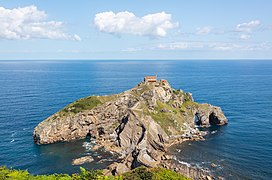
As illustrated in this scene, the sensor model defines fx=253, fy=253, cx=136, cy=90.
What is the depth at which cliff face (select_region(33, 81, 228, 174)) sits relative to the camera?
87.4m

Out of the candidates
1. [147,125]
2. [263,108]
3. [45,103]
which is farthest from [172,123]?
[45,103]

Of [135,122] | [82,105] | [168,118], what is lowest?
[168,118]

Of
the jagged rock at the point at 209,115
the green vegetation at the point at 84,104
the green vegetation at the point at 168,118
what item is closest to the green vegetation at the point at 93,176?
the green vegetation at the point at 168,118

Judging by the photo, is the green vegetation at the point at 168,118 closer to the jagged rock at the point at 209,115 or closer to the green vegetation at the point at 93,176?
the jagged rock at the point at 209,115

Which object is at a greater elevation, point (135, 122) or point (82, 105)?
point (82, 105)

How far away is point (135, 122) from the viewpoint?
92625 millimetres

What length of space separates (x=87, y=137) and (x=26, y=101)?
200 ft

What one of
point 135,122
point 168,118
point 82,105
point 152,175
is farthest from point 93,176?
point 82,105

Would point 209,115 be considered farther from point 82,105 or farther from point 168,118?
point 82,105

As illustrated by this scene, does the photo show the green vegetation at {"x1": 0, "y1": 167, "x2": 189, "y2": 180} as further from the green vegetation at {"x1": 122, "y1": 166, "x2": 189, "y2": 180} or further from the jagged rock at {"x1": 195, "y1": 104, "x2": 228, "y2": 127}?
the jagged rock at {"x1": 195, "y1": 104, "x2": 228, "y2": 127}

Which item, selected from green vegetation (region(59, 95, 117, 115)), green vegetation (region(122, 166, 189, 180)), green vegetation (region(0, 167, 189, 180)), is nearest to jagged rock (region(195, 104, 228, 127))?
green vegetation (region(59, 95, 117, 115))

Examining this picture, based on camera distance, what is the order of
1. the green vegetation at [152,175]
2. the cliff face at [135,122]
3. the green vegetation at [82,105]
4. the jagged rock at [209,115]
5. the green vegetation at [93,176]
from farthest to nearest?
the jagged rock at [209,115], the green vegetation at [82,105], the cliff face at [135,122], the green vegetation at [152,175], the green vegetation at [93,176]

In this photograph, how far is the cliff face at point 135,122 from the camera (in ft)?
Answer: 287

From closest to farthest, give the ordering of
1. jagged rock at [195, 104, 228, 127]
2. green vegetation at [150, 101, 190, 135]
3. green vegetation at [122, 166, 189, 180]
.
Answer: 1. green vegetation at [122, 166, 189, 180]
2. green vegetation at [150, 101, 190, 135]
3. jagged rock at [195, 104, 228, 127]
